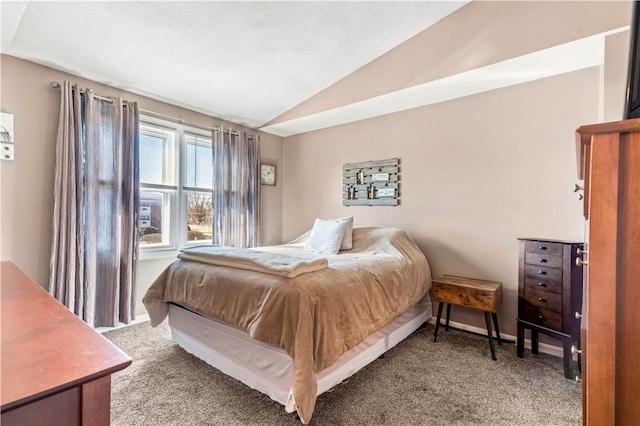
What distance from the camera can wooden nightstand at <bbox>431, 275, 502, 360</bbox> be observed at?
7.71ft

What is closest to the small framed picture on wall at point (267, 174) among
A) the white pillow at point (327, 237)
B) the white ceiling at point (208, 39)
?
the white ceiling at point (208, 39)

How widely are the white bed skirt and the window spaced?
3.95 feet

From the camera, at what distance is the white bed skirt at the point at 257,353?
1662 millimetres

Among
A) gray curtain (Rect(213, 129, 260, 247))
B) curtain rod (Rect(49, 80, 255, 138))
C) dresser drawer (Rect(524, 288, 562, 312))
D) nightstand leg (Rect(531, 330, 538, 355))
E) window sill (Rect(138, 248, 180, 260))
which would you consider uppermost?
curtain rod (Rect(49, 80, 255, 138))

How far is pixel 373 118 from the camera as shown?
3.61m

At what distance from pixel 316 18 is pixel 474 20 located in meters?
1.30

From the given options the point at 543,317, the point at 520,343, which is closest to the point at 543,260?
the point at 543,317

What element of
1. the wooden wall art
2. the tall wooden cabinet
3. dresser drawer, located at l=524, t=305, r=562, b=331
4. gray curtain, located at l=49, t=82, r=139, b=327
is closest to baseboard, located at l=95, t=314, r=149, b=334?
gray curtain, located at l=49, t=82, r=139, b=327

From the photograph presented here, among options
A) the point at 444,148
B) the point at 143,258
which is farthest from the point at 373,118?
the point at 143,258

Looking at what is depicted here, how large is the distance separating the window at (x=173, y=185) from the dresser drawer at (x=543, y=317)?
3.35 m

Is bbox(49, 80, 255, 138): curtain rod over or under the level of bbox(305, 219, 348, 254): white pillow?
over

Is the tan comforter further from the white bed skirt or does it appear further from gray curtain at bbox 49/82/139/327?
gray curtain at bbox 49/82/139/327

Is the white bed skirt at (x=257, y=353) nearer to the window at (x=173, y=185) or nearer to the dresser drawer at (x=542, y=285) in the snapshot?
the dresser drawer at (x=542, y=285)

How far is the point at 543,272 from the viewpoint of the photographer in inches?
87.9
